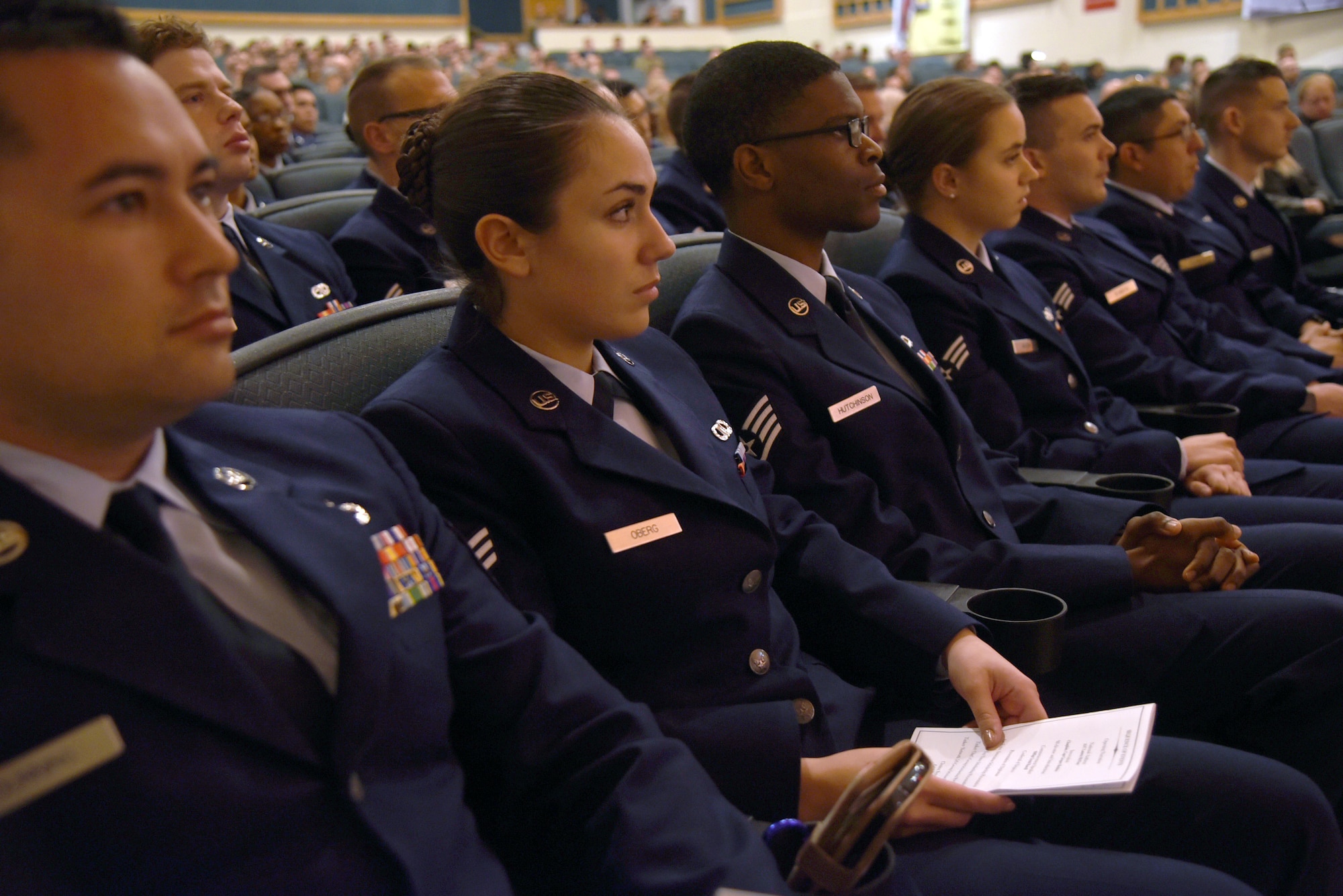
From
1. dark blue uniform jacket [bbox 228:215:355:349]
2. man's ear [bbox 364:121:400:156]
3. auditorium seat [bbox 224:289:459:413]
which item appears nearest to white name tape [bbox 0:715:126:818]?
auditorium seat [bbox 224:289:459:413]

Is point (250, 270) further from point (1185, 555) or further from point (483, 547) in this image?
point (1185, 555)

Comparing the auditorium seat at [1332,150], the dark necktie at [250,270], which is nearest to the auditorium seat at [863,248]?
the dark necktie at [250,270]

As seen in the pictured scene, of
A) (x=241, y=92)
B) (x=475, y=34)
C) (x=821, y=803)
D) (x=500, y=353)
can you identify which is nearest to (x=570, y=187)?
(x=500, y=353)

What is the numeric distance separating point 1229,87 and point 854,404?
2.66 metres

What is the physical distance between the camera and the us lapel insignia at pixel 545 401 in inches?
43.4

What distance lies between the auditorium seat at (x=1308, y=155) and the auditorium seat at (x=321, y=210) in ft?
16.3

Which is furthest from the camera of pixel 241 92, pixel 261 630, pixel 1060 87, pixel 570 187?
pixel 241 92

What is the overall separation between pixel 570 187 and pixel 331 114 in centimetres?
812

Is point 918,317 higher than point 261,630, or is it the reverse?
point 261,630

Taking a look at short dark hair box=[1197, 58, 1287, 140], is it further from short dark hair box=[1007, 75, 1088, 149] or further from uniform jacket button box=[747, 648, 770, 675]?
uniform jacket button box=[747, 648, 770, 675]

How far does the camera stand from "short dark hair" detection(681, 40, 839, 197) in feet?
5.27

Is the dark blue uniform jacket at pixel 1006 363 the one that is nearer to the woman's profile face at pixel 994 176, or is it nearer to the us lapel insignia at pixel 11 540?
the woman's profile face at pixel 994 176

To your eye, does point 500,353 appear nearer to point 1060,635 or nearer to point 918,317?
point 1060,635

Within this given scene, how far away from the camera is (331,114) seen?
8.37m
